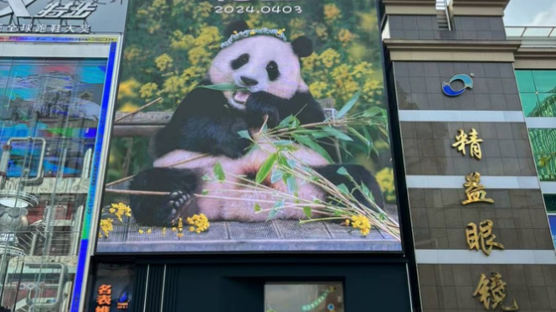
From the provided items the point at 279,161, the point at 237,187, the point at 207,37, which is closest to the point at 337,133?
the point at 279,161

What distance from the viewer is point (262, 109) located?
45.0ft

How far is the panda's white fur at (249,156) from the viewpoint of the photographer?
12609mm

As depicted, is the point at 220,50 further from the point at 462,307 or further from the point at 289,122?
the point at 462,307

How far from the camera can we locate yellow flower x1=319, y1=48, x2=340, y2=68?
14.4 meters

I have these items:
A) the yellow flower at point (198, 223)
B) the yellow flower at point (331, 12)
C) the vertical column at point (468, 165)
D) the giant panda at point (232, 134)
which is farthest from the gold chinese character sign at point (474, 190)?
the yellow flower at point (198, 223)

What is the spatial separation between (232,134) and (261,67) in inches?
91.1

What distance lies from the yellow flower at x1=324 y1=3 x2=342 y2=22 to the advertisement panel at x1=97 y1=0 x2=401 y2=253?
Answer: 0.13 ft

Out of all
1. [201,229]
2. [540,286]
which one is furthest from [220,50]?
[540,286]

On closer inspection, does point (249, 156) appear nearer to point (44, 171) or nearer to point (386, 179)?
point (386, 179)

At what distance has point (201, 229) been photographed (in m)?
12.4

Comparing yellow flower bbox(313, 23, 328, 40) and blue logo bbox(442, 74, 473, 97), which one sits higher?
yellow flower bbox(313, 23, 328, 40)

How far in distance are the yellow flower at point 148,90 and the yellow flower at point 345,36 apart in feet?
18.9

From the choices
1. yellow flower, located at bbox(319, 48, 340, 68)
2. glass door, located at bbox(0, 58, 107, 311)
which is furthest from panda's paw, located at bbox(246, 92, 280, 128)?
glass door, located at bbox(0, 58, 107, 311)

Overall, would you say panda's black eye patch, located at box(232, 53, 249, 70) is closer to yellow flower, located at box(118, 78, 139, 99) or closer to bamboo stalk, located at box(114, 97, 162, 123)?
bamboo stalk, located at box(114, 97, 162, 123)
